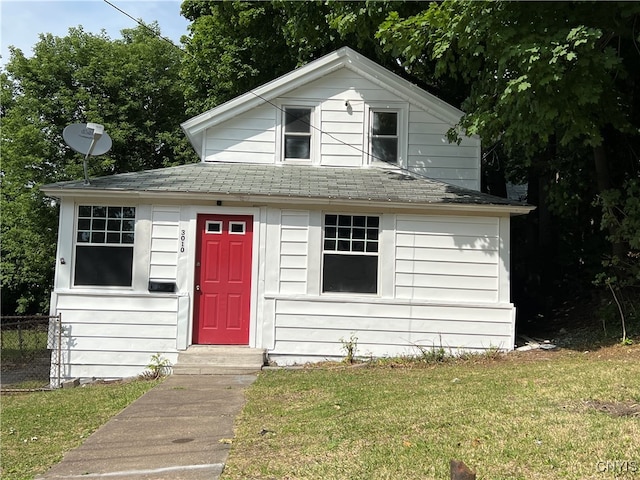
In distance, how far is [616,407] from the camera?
4.95 meters

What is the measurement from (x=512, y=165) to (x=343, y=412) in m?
12.4

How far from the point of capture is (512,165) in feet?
51.6

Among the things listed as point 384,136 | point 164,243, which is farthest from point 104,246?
point 384,136

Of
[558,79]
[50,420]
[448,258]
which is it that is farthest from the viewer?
[448,258]

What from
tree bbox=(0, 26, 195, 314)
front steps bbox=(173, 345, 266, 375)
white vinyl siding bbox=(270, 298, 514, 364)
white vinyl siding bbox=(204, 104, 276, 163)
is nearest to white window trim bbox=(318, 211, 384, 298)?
white vinyl siding bbox=(270, 298, 514, 364)

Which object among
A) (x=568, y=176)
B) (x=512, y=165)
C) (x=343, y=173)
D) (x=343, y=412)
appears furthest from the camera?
(x=512, y=165)

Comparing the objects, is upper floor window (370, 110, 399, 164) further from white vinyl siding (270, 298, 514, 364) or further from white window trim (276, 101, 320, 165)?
white vinyl siding (270, 298, 514, 364)

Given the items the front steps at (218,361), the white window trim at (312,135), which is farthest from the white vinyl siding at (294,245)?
the white window trim at (312,135)

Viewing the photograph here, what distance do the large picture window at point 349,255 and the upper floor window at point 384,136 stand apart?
191cm

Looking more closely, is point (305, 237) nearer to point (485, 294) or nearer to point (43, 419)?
point (485, 294)

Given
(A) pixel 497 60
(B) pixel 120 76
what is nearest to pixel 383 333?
(A) pixel 497 60

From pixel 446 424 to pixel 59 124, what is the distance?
64.9 feet

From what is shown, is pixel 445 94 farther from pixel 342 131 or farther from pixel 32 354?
pixel 32 354

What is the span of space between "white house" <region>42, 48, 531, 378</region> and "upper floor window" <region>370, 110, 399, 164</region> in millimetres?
1353
